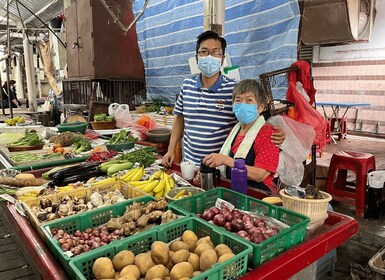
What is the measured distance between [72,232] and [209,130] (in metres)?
1.65

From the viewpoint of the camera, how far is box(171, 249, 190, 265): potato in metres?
1.29

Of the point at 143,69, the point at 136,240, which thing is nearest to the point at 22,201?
the point at 136,240

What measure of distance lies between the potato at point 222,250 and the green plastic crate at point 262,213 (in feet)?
0.34

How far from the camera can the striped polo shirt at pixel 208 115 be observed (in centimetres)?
293

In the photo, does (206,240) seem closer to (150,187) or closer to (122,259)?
(122,259)

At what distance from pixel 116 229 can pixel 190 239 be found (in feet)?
1.34

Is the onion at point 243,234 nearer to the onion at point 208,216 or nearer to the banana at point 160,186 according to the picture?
the onion at point 208,216

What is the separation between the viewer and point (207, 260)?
4.12ft

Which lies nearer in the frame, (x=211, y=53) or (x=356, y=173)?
(x=211, y=53)

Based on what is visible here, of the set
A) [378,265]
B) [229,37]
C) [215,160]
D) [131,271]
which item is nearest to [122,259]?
[131,271]

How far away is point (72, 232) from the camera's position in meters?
1.64

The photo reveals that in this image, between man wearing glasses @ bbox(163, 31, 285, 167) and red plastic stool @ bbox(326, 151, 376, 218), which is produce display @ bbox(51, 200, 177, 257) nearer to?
man wearing glasses @ bbox(163, 31, 285, 167)

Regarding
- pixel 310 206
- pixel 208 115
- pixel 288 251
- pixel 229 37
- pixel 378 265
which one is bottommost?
pixel 378 265

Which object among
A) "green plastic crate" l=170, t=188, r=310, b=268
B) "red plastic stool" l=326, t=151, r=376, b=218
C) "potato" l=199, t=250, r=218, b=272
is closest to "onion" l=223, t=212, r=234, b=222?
"green plastic crate" l=170, t=188, r=310, b=268
